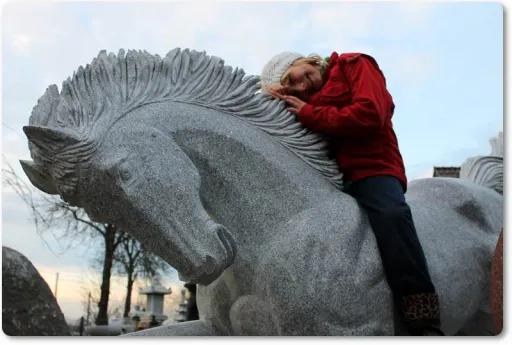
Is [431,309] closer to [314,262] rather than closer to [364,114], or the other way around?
[314,262]

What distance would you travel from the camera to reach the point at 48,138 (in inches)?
79.6

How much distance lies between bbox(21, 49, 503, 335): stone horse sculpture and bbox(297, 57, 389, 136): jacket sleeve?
9 centimetres

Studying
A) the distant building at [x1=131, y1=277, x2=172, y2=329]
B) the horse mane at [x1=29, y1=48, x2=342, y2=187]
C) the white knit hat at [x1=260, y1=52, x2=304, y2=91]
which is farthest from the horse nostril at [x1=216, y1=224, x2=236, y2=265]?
the distant building at [x1=131, y1=277, x2=172, y2=329]

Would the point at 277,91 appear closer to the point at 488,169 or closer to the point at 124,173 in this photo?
Answer: the point at 124,173

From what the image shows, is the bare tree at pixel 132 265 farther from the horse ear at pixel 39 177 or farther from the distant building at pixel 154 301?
the horse ear at pixel 39 177

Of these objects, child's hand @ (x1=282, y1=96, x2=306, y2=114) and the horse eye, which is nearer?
the horse eye

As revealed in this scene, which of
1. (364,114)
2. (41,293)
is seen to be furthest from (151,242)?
(41,293)

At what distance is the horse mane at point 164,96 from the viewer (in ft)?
7.08

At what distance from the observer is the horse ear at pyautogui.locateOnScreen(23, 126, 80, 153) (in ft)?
6.54

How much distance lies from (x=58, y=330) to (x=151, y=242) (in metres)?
2.88

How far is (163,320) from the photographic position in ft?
39.9

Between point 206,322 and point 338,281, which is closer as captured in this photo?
point 338,281

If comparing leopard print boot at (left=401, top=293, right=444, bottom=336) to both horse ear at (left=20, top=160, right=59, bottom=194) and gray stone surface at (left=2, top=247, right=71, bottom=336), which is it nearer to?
horse ear at (left=20, top=160, right=59, bottom=194)

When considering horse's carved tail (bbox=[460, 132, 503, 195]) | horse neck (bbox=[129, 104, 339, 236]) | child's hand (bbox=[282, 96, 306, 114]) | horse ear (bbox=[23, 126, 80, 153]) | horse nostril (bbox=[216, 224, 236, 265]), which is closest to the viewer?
horse ear (bbox=[23, 126, 80, 153])
